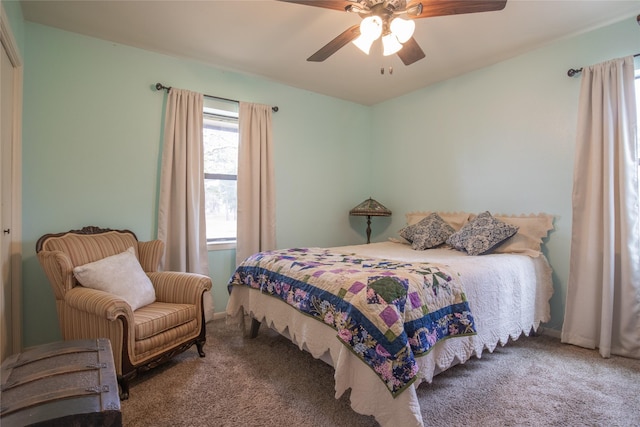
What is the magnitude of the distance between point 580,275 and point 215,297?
332 cm

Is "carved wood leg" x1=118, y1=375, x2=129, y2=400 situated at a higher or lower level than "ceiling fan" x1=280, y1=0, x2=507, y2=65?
lower

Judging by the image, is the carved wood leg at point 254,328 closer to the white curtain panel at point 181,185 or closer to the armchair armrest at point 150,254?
the white curtain panel at point 181,185

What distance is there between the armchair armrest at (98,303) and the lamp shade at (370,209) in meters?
2.79

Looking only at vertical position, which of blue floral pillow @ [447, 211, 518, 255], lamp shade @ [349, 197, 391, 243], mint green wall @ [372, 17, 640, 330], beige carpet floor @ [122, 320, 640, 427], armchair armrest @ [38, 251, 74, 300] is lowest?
beige carpet floor @ [122, 320, 640, 427]

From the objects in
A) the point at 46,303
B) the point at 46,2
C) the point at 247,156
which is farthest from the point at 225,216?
the point at 46,2

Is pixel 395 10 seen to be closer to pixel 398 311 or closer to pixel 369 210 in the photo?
pixel 398 311

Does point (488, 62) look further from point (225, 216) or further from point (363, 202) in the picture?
point (225, 216)

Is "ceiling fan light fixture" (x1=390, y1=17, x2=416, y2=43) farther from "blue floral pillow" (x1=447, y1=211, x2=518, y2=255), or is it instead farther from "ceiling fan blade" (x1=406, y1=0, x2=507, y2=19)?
"blue floral pillow" (x1=447, y1=211, x2=518, y2=255)

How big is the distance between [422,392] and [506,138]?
8.18 ft

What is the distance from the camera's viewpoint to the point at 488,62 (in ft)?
10.3

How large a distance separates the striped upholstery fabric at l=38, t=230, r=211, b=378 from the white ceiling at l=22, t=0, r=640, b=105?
66.1 inches

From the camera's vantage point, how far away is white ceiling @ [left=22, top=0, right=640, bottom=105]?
7.50ft

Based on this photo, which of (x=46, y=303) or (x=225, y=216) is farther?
(x=225, y=216)

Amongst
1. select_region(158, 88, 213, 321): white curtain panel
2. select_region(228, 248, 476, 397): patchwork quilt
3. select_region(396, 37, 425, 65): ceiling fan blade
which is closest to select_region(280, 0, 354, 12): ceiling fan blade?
select_region(396, 37, 425, 65): ceiling fan blade
